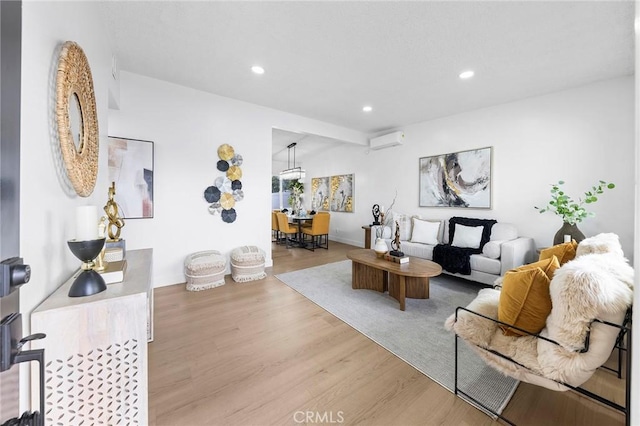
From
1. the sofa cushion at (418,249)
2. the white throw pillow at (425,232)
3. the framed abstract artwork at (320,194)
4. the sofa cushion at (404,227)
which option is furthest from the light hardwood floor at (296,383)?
the framed abstract artwork at (320,194)

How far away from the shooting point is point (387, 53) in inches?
99.0

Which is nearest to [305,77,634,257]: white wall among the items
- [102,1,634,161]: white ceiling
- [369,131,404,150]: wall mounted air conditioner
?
[369,131,404,150]: wall mounted air conditioner

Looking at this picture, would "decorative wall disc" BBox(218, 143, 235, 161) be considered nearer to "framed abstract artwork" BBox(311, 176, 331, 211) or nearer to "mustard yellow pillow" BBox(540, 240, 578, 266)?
"framed abstract artwork" BBox(311, 176, 331, 211)

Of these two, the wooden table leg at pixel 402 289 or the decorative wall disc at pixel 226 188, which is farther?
the decorative wall disc at pixel 226 188

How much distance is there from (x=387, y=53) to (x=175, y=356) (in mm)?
3362

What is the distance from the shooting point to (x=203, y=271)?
Answer: 3135 mm

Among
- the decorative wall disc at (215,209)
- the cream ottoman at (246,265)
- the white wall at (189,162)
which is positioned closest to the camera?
the white wall at (189,162)

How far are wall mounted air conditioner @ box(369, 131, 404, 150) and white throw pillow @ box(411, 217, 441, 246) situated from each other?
182 centimetres

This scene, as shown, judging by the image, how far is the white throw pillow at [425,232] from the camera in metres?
3.96

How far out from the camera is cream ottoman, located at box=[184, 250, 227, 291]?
10.2ft

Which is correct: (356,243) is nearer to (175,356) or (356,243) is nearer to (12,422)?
(175,356)

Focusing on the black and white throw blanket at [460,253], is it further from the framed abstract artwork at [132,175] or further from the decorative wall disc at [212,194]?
the framed abstract artwork at [132,175]

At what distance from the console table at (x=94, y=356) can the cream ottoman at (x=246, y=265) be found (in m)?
2.45

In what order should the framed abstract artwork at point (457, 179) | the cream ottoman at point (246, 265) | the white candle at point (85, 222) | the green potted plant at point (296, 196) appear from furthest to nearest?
the green potted plant at point (296, 196)
the framed abstract artwork at point (457, 179)
the cream ottoman at point (246, 265)
the white candle at point (85, 222)
